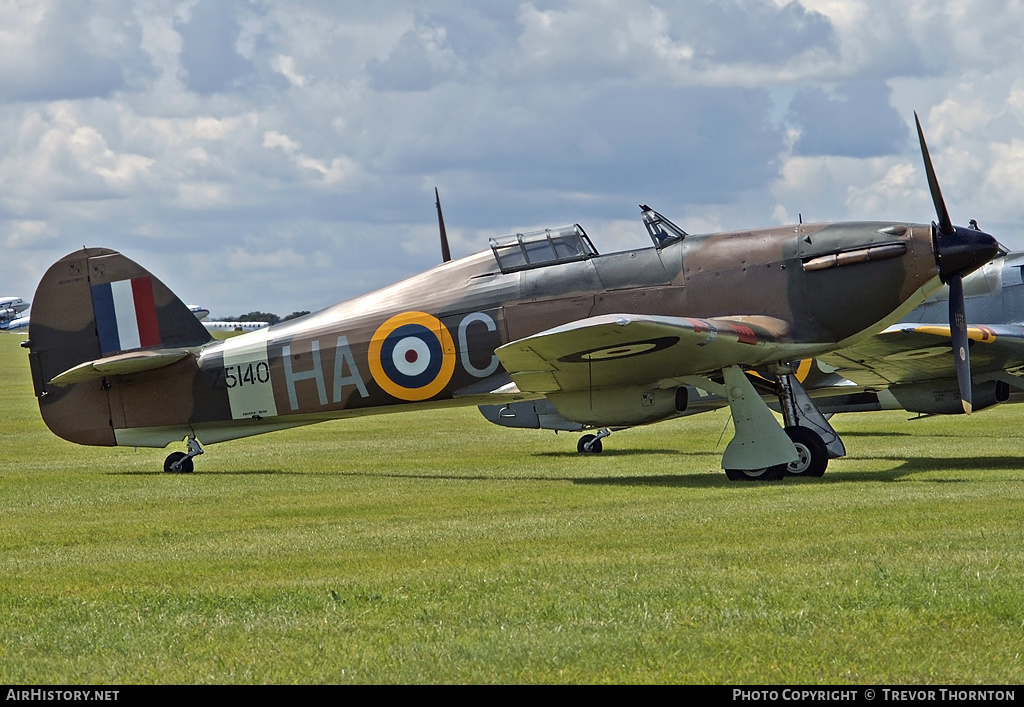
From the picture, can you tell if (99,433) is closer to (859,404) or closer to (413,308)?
(413,308)

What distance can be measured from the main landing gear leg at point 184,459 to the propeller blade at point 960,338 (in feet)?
32.9

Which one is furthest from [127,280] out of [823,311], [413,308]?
[823,311]

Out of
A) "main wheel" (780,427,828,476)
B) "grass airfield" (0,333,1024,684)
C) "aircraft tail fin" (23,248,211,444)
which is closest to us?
"grass airfield" (0,333,1024,684)

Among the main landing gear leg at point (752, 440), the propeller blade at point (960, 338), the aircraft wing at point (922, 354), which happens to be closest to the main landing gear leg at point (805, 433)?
the main landing gear leg at point (752, 440)

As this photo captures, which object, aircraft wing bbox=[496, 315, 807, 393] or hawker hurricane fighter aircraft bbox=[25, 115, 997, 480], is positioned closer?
aircraft wing bbox=[496, 315, 807, 393]

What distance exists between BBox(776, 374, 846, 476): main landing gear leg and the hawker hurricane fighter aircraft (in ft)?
0.11

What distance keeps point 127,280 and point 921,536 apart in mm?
12574

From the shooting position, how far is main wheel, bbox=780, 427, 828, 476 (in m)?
13.8

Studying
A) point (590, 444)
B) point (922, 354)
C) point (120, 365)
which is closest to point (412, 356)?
point (120, 365)

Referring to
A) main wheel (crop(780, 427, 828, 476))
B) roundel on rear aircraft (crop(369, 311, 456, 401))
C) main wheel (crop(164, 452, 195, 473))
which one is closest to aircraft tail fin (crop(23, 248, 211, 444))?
main wheel (crop(164, 452, 195, 473))

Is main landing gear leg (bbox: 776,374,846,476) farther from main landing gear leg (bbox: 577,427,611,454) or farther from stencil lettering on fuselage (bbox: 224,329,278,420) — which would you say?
stencil lettering on fuselage (bbox: 224,329,278,420)

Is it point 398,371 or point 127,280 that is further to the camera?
point 127,280

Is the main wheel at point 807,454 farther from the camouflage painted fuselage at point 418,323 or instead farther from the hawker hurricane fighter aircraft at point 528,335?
the camouflage painted fuselage at point 418,323

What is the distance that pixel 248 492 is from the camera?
13.8 metres
